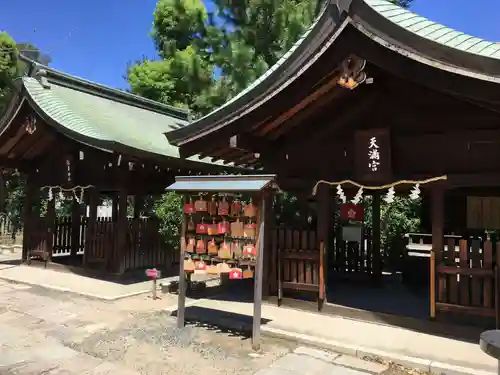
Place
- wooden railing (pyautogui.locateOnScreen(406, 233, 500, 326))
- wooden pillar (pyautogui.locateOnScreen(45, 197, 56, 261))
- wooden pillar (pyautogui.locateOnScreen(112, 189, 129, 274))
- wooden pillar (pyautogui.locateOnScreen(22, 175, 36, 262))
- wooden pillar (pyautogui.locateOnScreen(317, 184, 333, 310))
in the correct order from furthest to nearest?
wooden pillar (pyautogui.locateOnScreen(22, 175, 36, 262)) → wooden pillar (pyautogui.locateOnScreen(45, 197, 56, 261)) → wooden pillar (pyautogui.locateOnScreen(112, 189, 129, 274)) → wooden pillar (pyautogui.locateOnScreen(317, 184, 333, 310)) → wooden railing (pyautogui.locateOnScreen(406, 233, 500, 326))

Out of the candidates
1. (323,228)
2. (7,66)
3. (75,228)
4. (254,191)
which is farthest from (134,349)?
(7,66)

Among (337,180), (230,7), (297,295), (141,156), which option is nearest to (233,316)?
(297,295)

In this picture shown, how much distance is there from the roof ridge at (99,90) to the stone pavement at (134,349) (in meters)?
8.01

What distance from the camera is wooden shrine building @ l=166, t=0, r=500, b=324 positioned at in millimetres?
5988

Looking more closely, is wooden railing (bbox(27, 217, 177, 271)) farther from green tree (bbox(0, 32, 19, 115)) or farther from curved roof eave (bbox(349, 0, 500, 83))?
green tree (bbox(0, 32, 19, 115))

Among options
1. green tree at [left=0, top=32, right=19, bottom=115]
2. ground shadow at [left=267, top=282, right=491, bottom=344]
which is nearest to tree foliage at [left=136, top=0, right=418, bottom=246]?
ground shadow at [left=267, top=282, right=491, bottom=344]

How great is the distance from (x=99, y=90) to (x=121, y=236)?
A: 651cm

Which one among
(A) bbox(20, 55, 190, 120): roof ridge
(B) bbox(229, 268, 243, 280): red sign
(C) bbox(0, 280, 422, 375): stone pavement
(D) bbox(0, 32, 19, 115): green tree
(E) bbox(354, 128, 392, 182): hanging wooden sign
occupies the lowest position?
(C) bbox(0, 280, 422, 375): stone pavement

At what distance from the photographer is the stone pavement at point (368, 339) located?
17.8 ft

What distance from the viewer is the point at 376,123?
7312mm

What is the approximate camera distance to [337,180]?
24.7 ft

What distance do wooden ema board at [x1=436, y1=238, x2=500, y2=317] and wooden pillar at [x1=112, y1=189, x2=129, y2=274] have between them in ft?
25.8

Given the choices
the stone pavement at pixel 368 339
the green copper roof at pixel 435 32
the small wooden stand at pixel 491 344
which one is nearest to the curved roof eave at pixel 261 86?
the green copper roof at pixel 435 32

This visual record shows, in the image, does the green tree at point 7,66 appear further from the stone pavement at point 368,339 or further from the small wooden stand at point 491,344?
the small wooden stand at point 491,344
